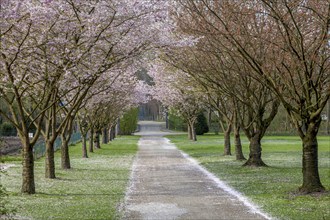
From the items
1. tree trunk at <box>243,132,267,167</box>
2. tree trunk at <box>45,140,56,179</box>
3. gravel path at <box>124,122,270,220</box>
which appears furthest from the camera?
tree trunk at <box>243,132,267,167</box>

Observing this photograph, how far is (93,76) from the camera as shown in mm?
14656

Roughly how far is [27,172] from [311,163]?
836cm

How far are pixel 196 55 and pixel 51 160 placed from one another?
301 inches

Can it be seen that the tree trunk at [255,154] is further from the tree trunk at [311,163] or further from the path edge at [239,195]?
the tree trunk at [311,163]

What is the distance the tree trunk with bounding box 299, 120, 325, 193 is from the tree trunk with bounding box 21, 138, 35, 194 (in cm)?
794

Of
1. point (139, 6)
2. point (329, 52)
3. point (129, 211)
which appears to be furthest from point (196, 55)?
point (129, 211)

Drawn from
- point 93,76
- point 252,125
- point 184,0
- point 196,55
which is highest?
point 184,0

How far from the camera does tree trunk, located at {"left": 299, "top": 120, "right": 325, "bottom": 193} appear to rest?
14.1m

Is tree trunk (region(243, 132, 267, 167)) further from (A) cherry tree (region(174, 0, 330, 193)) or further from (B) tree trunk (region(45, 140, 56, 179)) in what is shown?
(B) tree trunk (region(45, 140, 56, 179))

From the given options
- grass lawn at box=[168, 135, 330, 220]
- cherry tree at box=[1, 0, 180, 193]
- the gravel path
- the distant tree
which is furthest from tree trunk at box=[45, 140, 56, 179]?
the distant tree

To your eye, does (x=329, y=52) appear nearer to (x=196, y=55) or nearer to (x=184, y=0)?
(x=184, y=0)

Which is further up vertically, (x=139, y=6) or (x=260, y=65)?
(x=139, y=6)

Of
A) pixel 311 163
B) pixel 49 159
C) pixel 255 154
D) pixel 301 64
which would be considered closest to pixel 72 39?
pixel 301 64

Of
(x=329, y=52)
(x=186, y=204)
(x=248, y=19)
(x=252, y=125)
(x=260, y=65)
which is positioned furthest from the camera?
(x=252, y=125)
